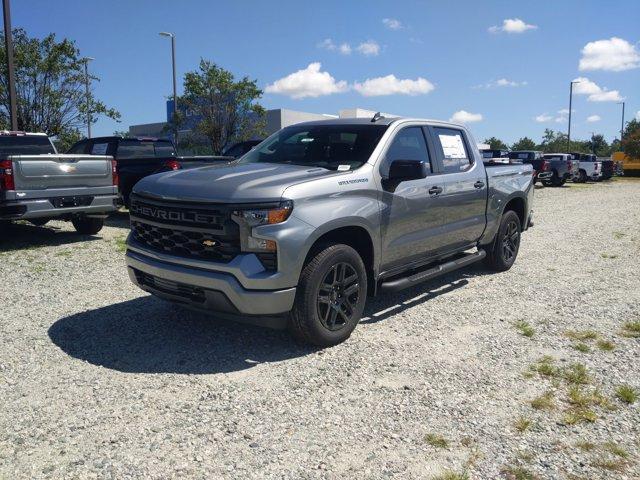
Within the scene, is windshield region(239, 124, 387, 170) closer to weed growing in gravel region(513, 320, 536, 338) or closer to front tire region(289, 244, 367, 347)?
front tire region(289, 244, 367, 347)

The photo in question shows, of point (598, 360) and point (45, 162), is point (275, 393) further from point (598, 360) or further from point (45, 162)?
point (45, 162)

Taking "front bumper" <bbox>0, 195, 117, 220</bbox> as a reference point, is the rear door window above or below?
above

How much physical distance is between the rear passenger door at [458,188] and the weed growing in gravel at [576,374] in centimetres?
199

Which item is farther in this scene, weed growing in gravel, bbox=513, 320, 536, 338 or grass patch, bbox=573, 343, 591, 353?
weed growing in gravel, bbox=513, 320, 536, 338

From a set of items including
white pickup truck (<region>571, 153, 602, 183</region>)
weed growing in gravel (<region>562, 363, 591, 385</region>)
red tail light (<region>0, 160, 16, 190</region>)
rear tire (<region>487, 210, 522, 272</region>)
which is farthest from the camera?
white pickup truck (<region>571, 153, 602, 183</region>)

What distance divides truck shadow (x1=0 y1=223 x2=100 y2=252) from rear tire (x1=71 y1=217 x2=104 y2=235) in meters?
0.12

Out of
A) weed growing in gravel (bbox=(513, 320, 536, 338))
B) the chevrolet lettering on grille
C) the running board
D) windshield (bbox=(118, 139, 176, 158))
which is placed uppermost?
windshield (bbox=(118, 139, 176, 158))

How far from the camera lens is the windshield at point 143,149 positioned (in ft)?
39.0

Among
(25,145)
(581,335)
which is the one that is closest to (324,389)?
(581,335)

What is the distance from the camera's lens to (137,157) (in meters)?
11.8

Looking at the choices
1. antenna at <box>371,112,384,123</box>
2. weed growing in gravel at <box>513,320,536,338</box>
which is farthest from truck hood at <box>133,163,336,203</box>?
weed growing in gravel at <box>513,320,536,338</box>

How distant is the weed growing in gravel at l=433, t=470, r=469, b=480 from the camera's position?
2.70 m

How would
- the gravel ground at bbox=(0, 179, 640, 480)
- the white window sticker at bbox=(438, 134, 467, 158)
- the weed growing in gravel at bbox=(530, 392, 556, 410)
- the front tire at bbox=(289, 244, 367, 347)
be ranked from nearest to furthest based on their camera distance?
the gravel ground at bbox=(0, 179, 640, 480) < the weed growing in gravel at bbox=(530, 392, 556, 410) < the front tire at bbox=(289, 244, 367, 347) < the white window sticker at bbox=(438, 134, 467, 158)

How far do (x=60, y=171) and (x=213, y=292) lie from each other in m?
5.62
